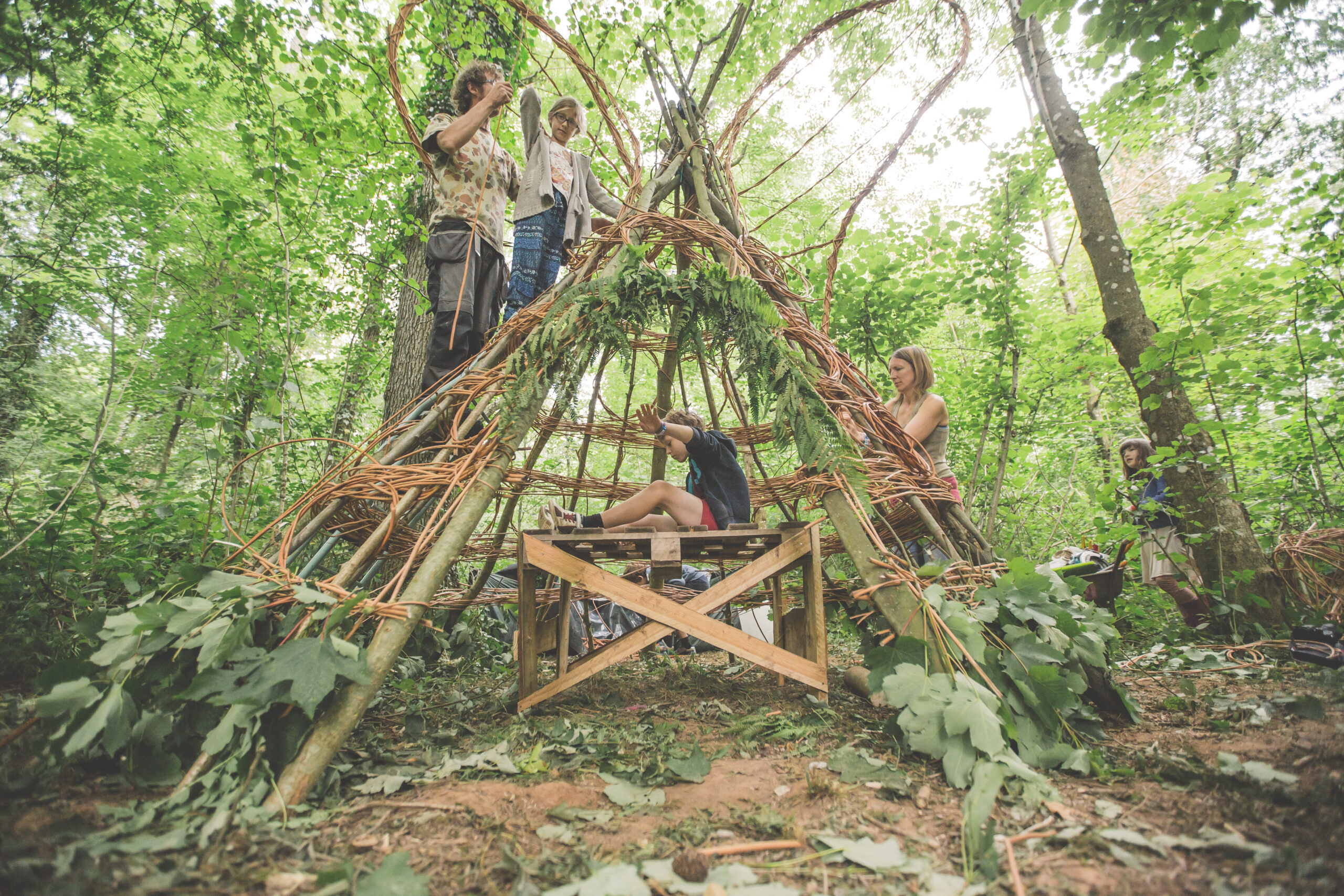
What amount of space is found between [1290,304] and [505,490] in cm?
553

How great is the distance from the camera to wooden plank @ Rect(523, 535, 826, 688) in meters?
2.31

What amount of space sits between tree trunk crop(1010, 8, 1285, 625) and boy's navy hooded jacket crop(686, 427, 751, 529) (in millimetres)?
2384

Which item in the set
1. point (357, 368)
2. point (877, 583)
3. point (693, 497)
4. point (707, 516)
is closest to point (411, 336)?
point (357, 368)

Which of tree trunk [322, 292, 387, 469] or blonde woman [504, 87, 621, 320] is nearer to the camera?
blonde woman [504, 87, 621, 320]

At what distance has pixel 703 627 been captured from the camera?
233cm

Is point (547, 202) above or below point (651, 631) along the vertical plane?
above

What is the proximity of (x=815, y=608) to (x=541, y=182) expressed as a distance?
2.80 meters

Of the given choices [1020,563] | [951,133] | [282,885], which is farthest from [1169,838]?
[951,133]

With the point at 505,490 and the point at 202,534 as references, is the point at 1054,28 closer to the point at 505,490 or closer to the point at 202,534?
the point at 505,490

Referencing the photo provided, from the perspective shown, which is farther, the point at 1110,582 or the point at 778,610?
the point at 1110,582

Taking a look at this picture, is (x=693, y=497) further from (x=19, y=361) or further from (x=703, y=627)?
(x=19, y=361)

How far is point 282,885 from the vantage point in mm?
1048

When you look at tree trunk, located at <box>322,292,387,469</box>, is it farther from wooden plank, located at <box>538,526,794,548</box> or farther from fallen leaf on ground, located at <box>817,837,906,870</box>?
fallen leaf on ground, located at <box>817,837,906,870</box>

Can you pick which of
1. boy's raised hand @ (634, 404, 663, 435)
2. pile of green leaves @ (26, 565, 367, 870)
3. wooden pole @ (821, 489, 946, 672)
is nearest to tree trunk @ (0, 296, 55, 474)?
pile of green leaves @ (26, 565, 367, 870)
